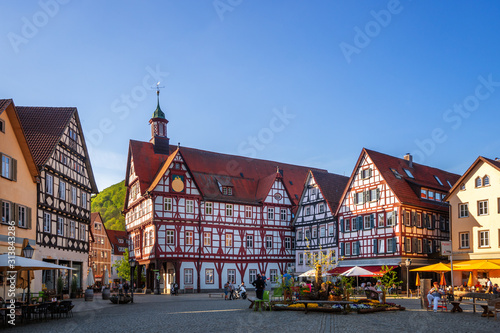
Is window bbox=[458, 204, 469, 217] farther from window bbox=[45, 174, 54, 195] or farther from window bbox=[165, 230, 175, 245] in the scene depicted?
window bbox=[45, 174, 54, 195]

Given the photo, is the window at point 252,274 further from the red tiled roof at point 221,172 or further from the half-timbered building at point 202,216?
the red tiled roof at point 221,172

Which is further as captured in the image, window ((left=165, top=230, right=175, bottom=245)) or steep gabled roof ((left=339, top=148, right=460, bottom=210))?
window ((left=165, top=230, right=175, bottom=245))

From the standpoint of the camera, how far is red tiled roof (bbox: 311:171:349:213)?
5201cm

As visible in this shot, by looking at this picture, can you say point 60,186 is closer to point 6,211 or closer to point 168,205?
point 6,211

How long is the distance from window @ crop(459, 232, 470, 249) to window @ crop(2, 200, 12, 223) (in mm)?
31916

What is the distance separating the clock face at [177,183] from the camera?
50875 millimetres

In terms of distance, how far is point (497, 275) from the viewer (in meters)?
39.8

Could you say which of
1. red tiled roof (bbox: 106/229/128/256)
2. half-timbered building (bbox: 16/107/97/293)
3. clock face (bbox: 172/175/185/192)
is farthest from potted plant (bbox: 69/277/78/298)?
red tiled roof (bbox: 106/229/128/256)

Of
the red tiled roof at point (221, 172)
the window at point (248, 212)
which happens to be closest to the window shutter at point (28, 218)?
the red tiled roof at point (221, 172)

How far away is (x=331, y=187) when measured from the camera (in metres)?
53.8

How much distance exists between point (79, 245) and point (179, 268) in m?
11.5

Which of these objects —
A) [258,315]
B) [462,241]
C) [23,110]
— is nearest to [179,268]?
[23,110]

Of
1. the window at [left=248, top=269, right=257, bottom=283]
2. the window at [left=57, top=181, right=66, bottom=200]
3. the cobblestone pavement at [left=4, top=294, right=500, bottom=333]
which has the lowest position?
the window at [left=248, top=269, right=257, bottom=283]

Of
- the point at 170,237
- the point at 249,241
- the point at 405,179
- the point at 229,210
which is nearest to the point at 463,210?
the point at 405,179
